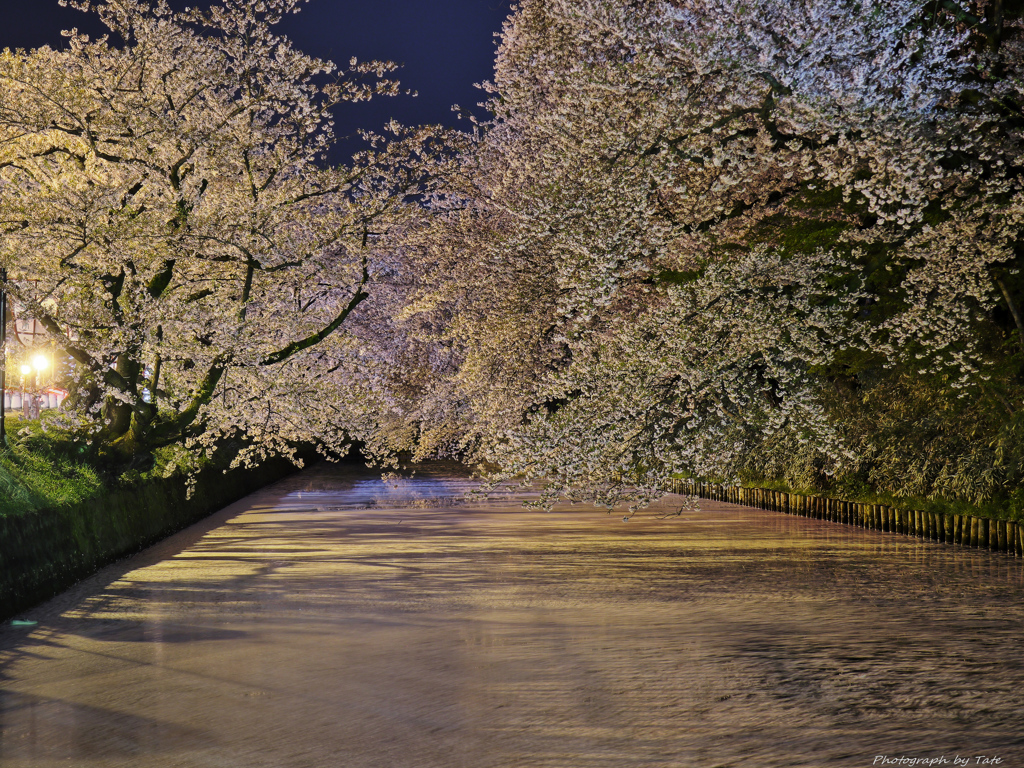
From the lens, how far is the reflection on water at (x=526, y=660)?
25.9 feet

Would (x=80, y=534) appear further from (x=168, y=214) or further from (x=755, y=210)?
(x=755, y=210)

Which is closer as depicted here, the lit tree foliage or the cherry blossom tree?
the lit tree foliage

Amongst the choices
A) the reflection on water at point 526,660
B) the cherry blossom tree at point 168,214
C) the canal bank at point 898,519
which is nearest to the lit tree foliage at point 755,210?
the reflection on water at point 526,660

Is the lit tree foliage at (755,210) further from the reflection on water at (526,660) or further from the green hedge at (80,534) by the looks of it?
the green hedge at (80,534)

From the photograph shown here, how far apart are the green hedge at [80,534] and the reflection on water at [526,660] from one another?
485 mm

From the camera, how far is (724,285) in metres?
15.6

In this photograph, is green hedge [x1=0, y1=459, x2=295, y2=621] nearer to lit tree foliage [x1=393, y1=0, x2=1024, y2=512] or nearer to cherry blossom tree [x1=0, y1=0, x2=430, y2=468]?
cherry blossom tree [x1=0, y1=0, x2=430, y2=468]

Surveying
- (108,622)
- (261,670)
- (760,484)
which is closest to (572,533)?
(760,484)

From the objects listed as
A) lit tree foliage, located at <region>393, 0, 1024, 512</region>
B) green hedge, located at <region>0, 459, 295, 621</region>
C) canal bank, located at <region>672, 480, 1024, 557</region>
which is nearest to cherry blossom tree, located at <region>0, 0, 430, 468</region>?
green hedge, located at <region>0, 459, 295, 621</region>

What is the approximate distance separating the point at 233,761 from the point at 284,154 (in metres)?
17.5

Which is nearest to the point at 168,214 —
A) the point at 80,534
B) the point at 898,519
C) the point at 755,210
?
the point at 80,534

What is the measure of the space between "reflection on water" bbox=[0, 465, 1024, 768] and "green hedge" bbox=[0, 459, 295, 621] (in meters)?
0.49

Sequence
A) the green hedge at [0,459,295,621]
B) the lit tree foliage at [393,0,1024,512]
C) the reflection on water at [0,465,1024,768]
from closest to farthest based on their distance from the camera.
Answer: the reflection on water at [0,465,1024,768] < the green hedge at [0,459,295,621] < the lit tree foliage at [393,0,1024,512]

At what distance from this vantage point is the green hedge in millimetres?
14555
